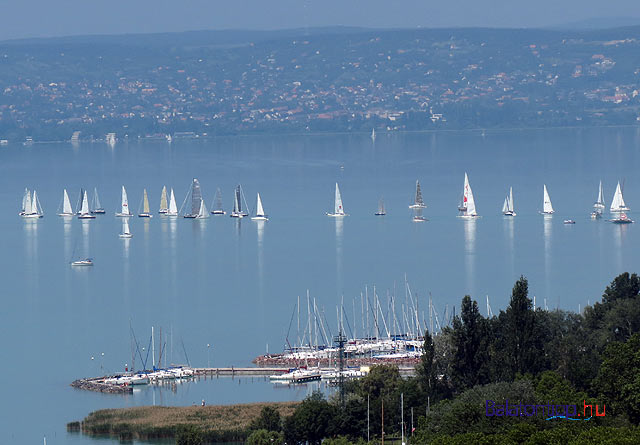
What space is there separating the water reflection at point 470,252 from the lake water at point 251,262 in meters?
0.16

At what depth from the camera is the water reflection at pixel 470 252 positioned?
150ft

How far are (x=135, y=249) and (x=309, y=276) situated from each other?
38.1ft

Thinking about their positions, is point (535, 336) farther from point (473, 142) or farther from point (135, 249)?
point (473, 142)

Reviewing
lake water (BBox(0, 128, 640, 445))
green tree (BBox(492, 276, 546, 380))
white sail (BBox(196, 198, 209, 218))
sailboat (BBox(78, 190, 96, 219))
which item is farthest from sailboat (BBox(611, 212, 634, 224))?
green tree (BBox(492, 276, 546, 380))

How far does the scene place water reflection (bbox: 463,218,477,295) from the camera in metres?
45.7

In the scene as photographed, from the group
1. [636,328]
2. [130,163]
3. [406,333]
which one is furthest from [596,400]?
[130,163]

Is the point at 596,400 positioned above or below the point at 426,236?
below

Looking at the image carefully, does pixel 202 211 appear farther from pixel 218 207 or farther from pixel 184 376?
pixel 184 376

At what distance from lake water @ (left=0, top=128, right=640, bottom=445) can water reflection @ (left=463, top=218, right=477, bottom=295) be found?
16 cm

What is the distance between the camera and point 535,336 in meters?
24.8

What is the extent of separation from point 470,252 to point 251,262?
27.7 feet

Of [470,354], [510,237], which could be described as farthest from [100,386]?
[510,237]

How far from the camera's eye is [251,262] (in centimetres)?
5322

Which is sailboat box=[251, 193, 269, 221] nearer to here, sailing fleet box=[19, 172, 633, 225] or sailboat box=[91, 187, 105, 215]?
sailing fleet box=[19, 172, 633, 225]
